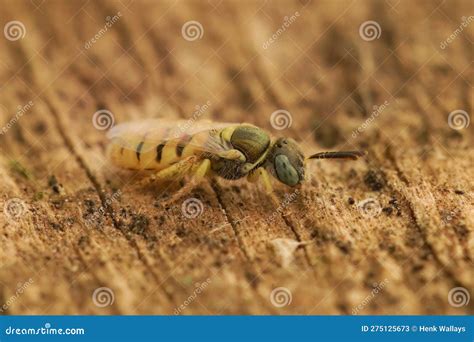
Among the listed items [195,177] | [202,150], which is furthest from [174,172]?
[202,150]

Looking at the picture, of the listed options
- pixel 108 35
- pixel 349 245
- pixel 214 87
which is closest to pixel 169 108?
pixel 214 87

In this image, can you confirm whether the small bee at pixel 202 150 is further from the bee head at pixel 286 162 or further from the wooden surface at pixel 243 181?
the wooden surface at pixel 243 181

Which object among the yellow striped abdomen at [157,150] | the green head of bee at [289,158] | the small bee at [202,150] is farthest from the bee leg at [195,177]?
the green head of bee at [289,158]

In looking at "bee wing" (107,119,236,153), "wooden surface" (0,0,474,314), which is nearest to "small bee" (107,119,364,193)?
"bee wing" (107,119,236,153)

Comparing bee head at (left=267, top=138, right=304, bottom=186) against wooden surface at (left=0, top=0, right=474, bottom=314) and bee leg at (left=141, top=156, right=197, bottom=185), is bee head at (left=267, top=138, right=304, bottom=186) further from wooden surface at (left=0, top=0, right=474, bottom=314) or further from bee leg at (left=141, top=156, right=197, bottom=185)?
bee leg at (left=141, top=156, right=197, bottom=185)

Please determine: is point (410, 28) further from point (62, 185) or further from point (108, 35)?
point (62, 185)

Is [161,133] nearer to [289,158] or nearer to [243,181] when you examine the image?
[243,181]
